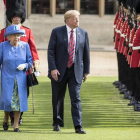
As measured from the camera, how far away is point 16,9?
12141 mm

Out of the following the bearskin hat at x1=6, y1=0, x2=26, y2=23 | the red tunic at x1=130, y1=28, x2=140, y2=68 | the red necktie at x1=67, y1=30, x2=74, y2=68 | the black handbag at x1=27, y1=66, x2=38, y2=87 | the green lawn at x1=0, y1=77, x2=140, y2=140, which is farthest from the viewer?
the red tunic at x1=130, y1=28, x2=140, y2=68

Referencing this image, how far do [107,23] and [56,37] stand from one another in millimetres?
18036

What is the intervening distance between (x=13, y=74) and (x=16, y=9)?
1.43 m

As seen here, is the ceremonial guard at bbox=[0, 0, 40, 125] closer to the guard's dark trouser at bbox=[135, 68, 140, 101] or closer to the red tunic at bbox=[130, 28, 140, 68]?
the red tunic at bbox=[130, 28, 140, 68]

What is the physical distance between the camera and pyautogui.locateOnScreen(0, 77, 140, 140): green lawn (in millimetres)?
10672

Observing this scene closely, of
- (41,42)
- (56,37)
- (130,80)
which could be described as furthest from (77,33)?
(41,42)

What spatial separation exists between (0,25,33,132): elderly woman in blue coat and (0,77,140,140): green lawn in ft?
1.06

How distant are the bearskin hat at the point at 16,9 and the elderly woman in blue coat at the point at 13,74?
3.30 ft

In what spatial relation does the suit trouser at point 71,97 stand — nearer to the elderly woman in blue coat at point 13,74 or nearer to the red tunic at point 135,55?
the elderly woman in blue coat at point 13,74

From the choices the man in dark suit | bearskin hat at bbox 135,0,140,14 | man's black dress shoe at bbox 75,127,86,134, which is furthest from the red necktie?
bearskin hat at bbox 135,0,140,14

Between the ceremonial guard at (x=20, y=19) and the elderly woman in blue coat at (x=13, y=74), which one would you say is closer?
the elderly woman in blue coat at (x=13, y=74)

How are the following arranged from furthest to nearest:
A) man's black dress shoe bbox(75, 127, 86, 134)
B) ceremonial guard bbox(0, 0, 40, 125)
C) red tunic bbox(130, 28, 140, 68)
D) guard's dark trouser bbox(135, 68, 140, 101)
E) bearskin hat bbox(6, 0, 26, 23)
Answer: guard's dark trouser bbox(135, 68, 140, 101) < red tunic bbox(130, 28, 140, 68) < bearskin hat bbox(6, 0, 26, 23) < ceremonial guard bbox(0, 0, 40, 125) < man's black dress shoe bbox(75, 127, 86, 134)

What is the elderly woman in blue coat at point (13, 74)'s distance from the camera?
432 inches

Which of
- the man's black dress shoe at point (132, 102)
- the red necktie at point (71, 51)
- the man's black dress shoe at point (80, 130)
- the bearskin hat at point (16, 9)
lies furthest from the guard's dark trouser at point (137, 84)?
the man's black dress shoe at point (80, 130)
